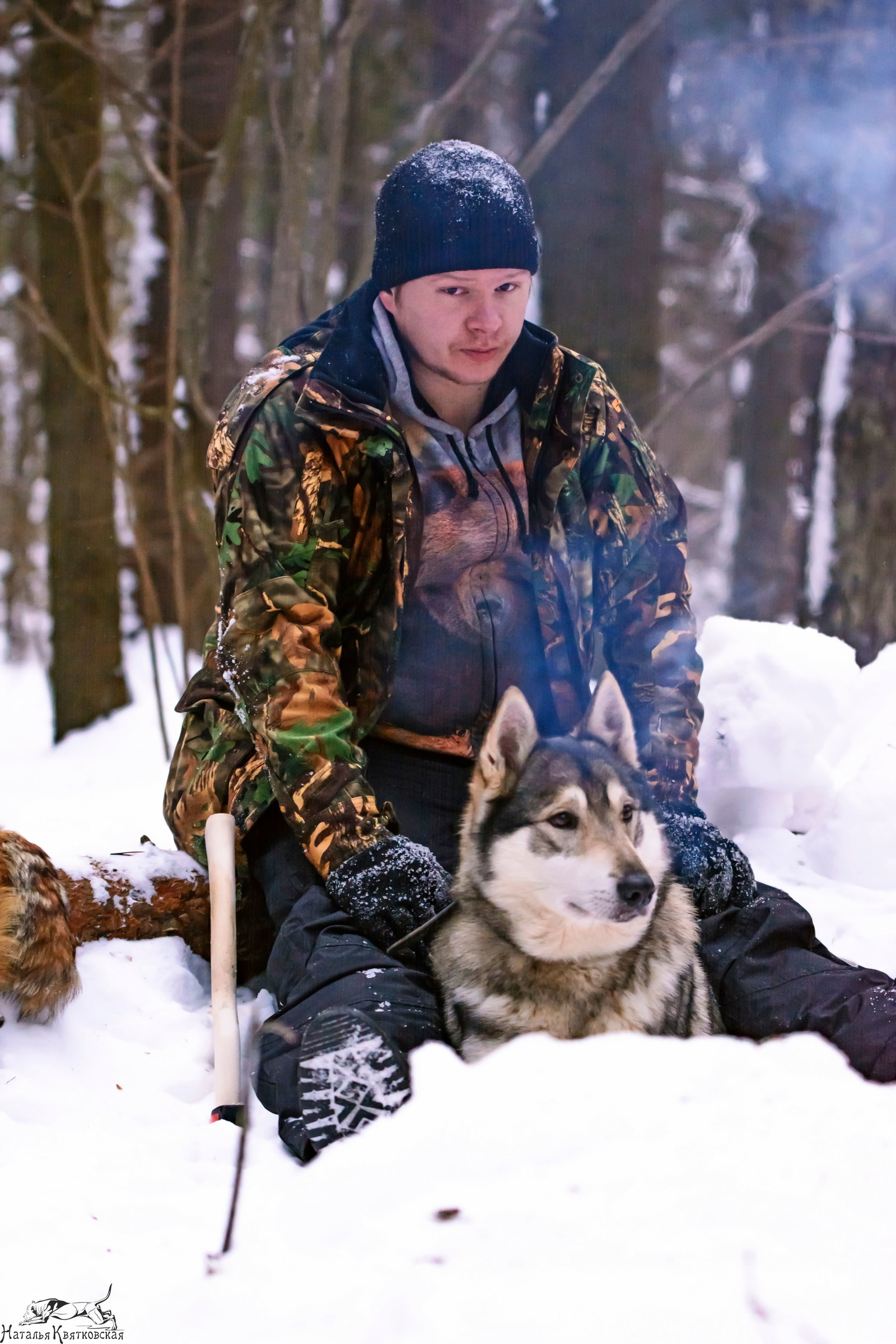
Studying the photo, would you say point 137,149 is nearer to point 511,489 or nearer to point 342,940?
point 511,489

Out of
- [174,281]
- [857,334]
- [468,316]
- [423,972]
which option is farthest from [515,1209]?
[857,334]

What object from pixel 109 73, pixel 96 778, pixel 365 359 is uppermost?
pixel 109 73

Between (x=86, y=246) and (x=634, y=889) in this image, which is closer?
(x=634, y=889)

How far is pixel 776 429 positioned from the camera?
11141mm

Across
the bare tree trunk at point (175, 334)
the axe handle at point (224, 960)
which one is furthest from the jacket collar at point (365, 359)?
the bare tree trunk at point (175, 334)

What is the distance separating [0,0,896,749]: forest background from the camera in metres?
6.33

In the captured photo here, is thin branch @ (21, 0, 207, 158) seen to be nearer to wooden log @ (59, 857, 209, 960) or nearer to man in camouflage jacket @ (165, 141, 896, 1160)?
man in camouflage jacket @ (165, 141, 896, 1160)

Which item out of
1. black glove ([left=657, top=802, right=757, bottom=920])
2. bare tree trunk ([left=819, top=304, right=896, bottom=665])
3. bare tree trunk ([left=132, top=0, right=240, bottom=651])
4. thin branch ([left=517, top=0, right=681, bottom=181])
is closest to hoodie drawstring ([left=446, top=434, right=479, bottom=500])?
black glove ([left=657, top=802, right=757, bottom=920])

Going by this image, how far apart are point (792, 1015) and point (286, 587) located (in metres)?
1.55

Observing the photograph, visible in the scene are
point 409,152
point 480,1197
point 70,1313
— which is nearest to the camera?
point 70,1313

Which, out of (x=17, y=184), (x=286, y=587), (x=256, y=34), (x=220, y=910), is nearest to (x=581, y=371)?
(x=286, y=587)

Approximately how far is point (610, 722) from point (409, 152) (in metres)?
5.94

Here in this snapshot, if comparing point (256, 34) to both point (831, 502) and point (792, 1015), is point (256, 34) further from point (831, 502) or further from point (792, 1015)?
point (792, 1015)

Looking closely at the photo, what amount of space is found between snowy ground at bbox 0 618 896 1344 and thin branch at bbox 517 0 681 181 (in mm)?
4744
